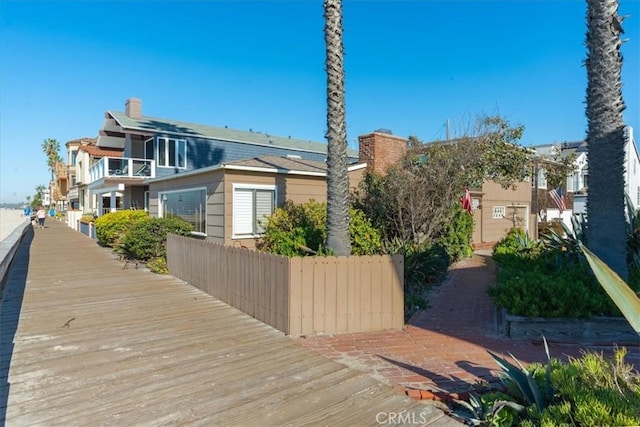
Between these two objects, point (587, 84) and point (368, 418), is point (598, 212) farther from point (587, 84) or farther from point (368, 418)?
point (368, 418)

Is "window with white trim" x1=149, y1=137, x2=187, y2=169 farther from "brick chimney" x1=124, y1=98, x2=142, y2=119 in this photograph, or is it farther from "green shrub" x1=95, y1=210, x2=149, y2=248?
"green shrub" x1=95, y1=210, x2=149, y2=248

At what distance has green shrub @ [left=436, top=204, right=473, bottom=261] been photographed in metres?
12.0

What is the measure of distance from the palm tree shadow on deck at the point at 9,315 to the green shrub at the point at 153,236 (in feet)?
10.3

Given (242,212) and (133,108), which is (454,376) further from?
(133,108)

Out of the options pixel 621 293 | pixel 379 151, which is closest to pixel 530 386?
pixel 621 293

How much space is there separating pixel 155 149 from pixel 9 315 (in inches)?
643

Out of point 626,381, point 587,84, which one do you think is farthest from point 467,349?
point 587,84

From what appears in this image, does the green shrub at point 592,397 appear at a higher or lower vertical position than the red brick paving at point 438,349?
higher

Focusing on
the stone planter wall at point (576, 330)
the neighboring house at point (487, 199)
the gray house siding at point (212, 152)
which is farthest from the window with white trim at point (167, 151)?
the stone planter wall at point (576, 330)

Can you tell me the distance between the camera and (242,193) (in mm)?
11711

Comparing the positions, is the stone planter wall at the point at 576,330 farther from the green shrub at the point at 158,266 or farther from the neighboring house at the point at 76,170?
the neighboring house at the point at 76,170

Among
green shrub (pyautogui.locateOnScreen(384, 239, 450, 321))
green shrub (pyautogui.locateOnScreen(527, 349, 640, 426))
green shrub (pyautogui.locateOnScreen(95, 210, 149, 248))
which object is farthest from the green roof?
green shrub (pyautogui.locateOnScreen(527, 349, 640, 426))

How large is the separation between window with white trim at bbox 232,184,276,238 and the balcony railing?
12481mm

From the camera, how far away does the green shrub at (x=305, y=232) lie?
384 inches
